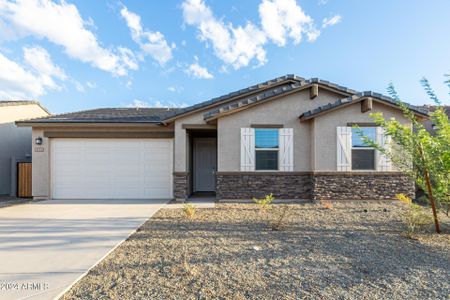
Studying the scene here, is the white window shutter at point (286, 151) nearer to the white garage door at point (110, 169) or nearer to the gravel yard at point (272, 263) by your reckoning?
the gravel yard at point (272, 263)

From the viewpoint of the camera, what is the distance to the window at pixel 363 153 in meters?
9.08

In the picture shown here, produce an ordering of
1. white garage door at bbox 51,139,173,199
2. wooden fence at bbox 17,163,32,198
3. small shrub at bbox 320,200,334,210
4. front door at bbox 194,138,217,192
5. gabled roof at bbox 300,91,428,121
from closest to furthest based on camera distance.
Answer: small shrub at bbox 320,200,334,210
gabled roof at bbox 300,91,428,121
white garage door at bbox 51,139,173,199
wooden fence at bbox 17,163,32,198
front door at bbox 194,138,217,192

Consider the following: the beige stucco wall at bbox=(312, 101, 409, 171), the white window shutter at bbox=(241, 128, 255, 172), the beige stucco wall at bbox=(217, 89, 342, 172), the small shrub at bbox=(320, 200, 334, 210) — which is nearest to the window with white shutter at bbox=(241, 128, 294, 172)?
the white window shutter at bbox=(241, 128, 255, 172)

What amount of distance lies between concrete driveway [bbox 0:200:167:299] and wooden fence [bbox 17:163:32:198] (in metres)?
2.63

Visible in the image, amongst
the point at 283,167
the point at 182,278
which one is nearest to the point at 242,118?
the point at 283,167

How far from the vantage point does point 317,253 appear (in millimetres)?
4328

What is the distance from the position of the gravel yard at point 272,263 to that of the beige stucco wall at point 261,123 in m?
3.19

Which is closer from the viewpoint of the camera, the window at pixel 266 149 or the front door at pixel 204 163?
the window at pixel 266 149

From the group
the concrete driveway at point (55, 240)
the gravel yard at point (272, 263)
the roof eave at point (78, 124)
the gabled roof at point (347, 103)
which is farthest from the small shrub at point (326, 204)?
the roof eave at point (78, 124)

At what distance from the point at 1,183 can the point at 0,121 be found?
3.05m

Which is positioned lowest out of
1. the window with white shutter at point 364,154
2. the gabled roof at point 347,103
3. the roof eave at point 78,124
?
the window with white shutter at point 364,154

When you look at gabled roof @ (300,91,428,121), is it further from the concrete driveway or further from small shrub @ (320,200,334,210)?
the concrete driveway

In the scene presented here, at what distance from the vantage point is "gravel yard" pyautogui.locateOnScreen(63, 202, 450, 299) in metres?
3.08

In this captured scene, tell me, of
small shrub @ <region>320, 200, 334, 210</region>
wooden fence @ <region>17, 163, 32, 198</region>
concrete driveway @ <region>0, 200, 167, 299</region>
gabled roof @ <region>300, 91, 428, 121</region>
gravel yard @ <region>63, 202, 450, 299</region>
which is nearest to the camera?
gravel yard @ <region>63, 202, 450, 299</region>
